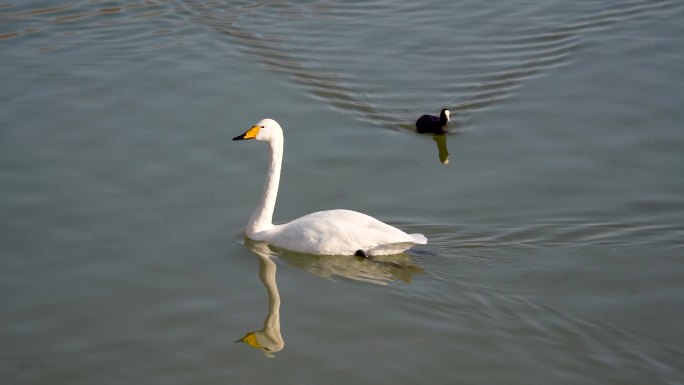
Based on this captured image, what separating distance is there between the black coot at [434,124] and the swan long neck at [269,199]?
10.7 ft

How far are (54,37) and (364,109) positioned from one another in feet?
19.2

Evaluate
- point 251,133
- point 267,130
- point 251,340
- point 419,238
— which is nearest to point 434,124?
point 267,130

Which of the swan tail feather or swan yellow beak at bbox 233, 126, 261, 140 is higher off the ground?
swan yellow beak at bbox 233, 126, 261, 140

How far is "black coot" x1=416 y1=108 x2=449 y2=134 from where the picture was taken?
44.4ft

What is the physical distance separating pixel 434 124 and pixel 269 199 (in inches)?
139

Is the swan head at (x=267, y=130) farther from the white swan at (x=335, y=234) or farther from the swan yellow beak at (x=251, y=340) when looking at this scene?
the swan yellow beak at (x=251, y=340)

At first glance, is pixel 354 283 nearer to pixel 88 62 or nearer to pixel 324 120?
pixel 324 120

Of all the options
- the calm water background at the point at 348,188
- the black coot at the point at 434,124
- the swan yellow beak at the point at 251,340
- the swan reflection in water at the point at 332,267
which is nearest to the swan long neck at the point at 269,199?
the swan reflection in water at the point at 332,267

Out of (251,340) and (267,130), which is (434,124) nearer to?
(267,130)

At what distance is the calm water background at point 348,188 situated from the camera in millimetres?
8523

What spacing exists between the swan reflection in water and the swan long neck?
0.55 feet

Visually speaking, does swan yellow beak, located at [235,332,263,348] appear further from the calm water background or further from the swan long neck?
the swan long neck

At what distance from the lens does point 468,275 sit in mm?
9562

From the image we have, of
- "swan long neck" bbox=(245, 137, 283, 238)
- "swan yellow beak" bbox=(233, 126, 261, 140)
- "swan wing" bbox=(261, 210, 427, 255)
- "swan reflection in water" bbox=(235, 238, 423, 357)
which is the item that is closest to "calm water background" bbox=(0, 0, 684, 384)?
Answer: "swan reflection in water" bbox=(235, 238, 423, 357)
